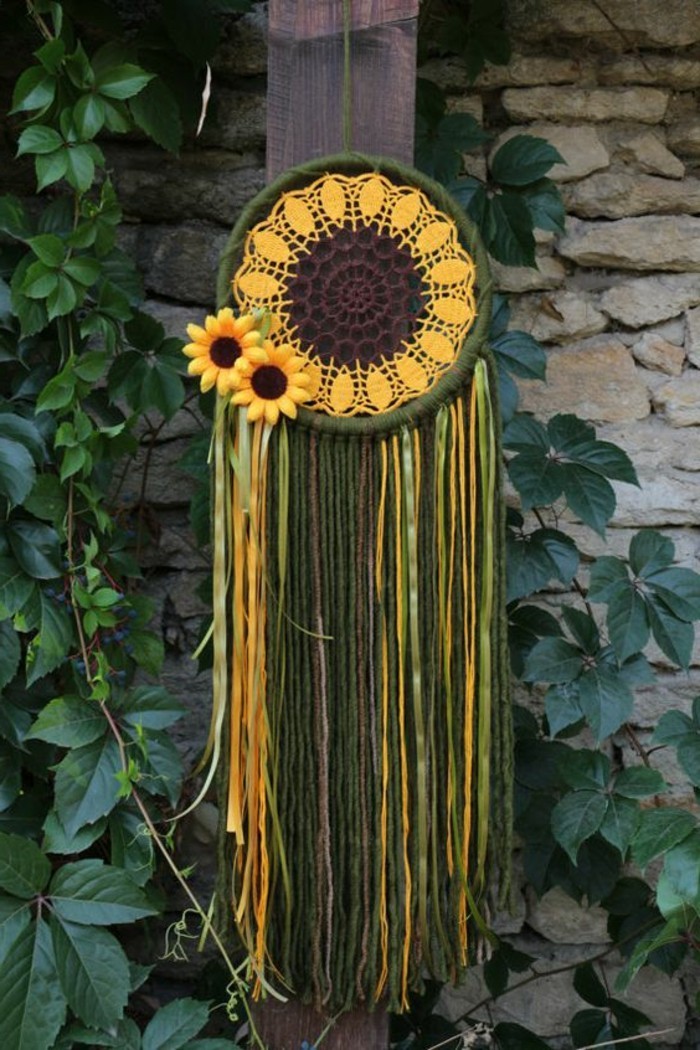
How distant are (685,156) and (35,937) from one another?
132 centimetres

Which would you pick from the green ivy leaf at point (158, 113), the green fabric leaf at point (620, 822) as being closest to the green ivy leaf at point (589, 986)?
the green fabric leaf at point (620, 822)

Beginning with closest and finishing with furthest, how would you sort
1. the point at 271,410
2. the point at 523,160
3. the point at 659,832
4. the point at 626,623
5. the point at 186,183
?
the point at 271,410 < the point at 659,832 < the point at 626,623 < the point at 523,160 < the point at 186,183

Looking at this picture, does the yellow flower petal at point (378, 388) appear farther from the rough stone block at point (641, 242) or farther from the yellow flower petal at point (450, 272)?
the rough stone block at point (641, 242)

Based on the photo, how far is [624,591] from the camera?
1.41 m

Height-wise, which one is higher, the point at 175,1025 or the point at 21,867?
the point at 21,867

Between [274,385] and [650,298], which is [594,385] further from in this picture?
[274,385]

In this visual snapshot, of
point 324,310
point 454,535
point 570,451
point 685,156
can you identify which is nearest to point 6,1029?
point 454,535

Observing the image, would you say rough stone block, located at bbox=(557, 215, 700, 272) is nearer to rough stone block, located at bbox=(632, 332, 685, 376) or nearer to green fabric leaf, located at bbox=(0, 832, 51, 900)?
rough stone block, located at bbox=(632, 332, 685, 376)

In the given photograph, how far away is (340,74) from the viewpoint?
1.25 m

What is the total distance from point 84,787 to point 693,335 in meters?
1.03

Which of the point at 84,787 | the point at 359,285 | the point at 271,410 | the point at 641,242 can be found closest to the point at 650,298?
the point at 641,242

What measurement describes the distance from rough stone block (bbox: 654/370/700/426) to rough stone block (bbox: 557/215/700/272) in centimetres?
16

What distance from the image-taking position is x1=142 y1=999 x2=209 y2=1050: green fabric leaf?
4.34 feet

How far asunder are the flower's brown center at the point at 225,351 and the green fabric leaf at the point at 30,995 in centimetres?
61
